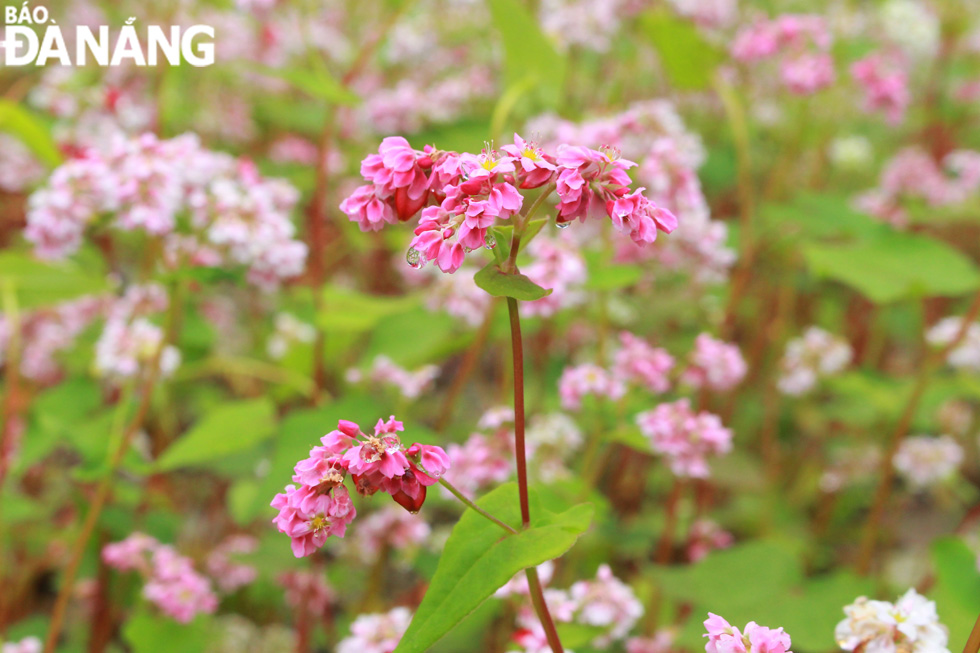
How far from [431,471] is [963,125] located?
432cm

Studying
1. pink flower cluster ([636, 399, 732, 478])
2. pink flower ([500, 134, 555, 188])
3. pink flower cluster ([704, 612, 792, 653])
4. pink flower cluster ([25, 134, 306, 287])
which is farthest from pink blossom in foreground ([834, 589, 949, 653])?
pink flower cluster ([25, 134, 306, 287])

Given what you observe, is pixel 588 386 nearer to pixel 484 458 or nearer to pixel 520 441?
pixel 484 458

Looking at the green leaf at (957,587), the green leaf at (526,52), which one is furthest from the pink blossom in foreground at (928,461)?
the green leaf at (526,52)

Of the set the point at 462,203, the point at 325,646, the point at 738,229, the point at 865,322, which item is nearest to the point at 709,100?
the point at 738,229

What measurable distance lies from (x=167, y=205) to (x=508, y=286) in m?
1.22

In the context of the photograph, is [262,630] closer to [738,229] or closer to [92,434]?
[92,434]

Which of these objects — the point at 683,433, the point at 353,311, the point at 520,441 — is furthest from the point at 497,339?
the point at 520,441

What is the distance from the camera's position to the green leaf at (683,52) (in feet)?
9.10

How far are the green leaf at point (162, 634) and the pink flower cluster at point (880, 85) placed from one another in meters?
2.95

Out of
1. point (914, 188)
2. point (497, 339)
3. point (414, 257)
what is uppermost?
point (914, 188)

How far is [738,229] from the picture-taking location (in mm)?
3121

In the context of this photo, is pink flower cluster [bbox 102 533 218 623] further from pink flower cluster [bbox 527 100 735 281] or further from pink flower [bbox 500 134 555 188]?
pink flower [bbox 500 134 555 188]

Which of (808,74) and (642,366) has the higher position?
(808,74)

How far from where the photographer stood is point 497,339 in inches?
120
